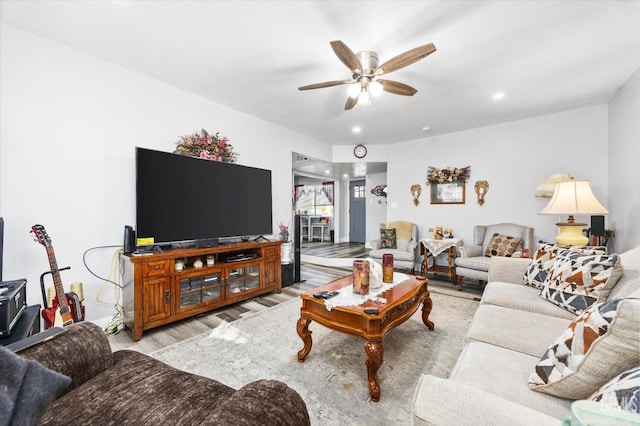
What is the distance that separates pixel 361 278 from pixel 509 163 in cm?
367

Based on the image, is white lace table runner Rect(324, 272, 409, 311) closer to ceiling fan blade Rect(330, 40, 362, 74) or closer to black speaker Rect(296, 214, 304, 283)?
ceiling fan blade Rect(330, 40, 362, 74)

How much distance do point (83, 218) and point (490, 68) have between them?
4.16 m

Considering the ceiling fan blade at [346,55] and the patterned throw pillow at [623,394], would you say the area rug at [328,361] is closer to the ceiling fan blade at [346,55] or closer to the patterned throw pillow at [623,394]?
the patterned throw pillow at [623,394]

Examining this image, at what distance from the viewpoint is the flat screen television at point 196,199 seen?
8.21ft

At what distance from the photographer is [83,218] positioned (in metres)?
2.39

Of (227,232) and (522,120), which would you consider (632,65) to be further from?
(227,232)

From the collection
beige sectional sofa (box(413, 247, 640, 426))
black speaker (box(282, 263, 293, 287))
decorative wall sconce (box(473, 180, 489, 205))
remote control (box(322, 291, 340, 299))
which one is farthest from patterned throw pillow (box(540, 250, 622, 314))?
black speaker (box(282, 263, 293, 287))

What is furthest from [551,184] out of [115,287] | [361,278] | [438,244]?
[115,287]

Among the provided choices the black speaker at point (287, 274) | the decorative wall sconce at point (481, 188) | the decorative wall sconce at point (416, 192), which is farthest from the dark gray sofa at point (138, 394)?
the decorative wall sconce at point (416, 192)

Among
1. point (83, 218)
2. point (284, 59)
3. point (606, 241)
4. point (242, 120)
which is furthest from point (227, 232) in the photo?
point (606, 241)

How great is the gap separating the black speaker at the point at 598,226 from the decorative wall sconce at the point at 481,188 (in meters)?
1.47

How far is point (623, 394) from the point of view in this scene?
1.90 feet

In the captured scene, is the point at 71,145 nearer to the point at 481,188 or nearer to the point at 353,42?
the point at 353,42

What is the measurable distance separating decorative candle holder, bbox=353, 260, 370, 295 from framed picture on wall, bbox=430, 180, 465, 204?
3343 millimetres
